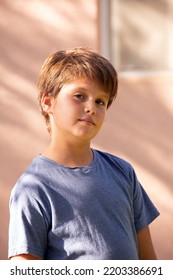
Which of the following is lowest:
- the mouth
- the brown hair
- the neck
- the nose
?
the neck

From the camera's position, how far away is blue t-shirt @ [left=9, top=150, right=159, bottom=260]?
1.95 metres

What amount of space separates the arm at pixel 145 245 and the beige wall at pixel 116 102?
3.03 metres

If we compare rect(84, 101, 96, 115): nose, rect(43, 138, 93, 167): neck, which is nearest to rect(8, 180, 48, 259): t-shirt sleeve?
rect(43, 138, 93, 167): neck

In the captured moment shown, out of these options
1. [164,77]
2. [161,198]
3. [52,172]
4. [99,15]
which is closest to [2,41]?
[99,15]

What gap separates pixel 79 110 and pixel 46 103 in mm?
213

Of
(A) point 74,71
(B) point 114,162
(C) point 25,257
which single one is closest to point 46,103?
(A) point 74,71

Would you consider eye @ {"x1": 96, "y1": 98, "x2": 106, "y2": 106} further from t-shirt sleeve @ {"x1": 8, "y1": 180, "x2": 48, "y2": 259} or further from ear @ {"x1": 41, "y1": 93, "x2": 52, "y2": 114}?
t-shirt sleeve @ {"x1": 8, "y1": 180, "x2": 48, "y2": 259}

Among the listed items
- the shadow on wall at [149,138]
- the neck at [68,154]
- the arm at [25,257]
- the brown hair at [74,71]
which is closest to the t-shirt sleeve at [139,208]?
the neck at [68,154]

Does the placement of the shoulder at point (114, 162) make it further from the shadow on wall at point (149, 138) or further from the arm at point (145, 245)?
the shadow on wall at point (149, 138)

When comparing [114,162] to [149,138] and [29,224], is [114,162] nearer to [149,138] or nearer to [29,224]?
[29,224]

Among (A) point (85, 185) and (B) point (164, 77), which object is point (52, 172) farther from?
(B) point (164, 77)

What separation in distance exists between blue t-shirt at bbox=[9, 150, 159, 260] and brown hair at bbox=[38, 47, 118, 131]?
0.25 m

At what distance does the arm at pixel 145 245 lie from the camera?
227 centimetres

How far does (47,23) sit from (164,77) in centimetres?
101
